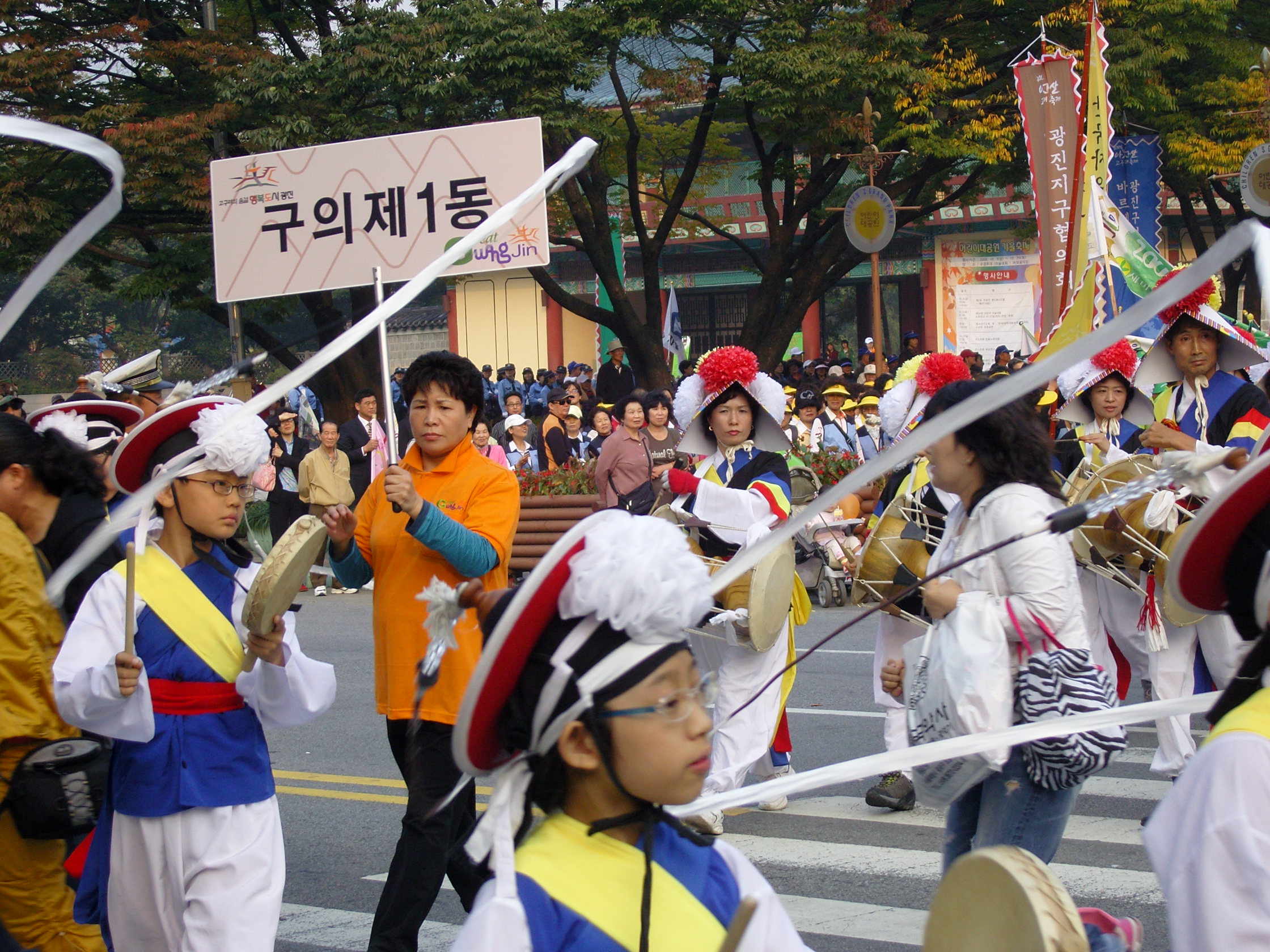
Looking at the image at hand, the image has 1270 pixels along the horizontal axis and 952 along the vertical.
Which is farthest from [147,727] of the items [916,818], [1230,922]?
[916,818]

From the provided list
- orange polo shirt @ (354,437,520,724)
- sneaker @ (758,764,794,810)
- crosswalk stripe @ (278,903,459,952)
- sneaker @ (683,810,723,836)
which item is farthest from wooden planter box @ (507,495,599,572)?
orange polo shirt @ (354,437,520,724)

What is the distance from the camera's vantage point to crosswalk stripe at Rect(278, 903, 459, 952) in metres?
4.72

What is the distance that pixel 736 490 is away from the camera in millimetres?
5770

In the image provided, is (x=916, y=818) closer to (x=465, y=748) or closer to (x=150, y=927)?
(x=150, y=927)

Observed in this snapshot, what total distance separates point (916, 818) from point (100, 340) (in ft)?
138

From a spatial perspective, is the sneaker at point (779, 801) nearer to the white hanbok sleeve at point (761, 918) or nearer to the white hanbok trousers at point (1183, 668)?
the white hanbok trousers at point (1183, 668)

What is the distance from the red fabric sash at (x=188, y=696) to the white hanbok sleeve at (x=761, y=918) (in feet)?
5.64

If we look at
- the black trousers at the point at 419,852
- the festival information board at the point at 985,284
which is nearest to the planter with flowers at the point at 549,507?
the black trousers at the point at 419,852

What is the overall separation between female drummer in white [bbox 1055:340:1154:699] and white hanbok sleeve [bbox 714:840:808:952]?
4554mm

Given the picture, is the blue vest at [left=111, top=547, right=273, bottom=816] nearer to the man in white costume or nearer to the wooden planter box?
the man in white costume

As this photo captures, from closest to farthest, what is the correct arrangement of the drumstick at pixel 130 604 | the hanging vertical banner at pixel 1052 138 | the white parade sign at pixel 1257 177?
the drumstick at pixel 130 604 < the hanging vertical banner at pixel 1052 138 < the white parade sign at pixel 1257 177

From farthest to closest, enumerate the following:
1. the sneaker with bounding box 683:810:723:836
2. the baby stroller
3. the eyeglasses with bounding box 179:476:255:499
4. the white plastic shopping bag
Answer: the baby stroller
the sneaker with bounding box 683:810:723:836
the eyeglasses with bounding box 179:476:255:499
the white plastic shopping bag

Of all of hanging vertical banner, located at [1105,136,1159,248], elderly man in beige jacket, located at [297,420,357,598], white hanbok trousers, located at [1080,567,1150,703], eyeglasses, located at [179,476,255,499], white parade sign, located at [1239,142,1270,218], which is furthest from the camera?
Answer: hanging vertical banner, located at [1105,136,1159,248]

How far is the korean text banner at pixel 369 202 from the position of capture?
46.4 feet
